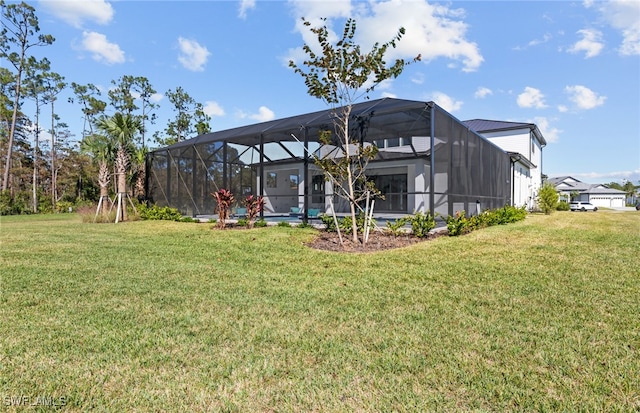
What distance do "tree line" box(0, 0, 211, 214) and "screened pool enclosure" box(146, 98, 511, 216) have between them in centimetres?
566

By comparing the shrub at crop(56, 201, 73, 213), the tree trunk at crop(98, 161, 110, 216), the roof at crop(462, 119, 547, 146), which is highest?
the roof at crop(462, 119, 547, 146)

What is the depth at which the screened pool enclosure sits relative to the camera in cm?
920

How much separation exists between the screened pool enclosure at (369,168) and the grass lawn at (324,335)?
4463 millimetres

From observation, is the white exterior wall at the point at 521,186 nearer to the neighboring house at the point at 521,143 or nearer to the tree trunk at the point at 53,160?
the neighboring house at the point at 521,143

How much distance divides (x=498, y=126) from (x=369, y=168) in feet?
47.1

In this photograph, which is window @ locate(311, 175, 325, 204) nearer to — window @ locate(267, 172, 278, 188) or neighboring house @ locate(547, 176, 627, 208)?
window @ locate(267, 172, 278, 188)

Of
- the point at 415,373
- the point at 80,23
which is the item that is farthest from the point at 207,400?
the point at 80,23

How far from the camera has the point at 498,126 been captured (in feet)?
81.5

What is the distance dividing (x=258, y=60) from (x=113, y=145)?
28.9 ft

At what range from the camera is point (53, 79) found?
26281mm

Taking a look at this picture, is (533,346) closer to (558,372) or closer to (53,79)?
(558,372)

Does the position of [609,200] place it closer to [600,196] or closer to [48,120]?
[600,196]

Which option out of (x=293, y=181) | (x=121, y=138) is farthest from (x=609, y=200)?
(x=121, y=138)

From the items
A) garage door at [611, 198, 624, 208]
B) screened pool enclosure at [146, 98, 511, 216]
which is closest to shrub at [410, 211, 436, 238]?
screened pool enclosure at [146, 98, 511, 216]
